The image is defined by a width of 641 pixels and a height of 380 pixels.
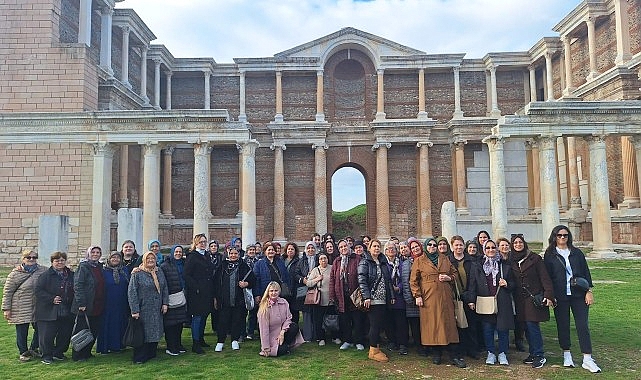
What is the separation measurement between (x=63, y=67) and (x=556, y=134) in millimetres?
23948

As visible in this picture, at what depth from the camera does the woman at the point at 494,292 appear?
25.1ft

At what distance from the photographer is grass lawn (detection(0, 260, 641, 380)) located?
23.6 ft

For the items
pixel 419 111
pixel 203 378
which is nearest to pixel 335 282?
pixel 203 378

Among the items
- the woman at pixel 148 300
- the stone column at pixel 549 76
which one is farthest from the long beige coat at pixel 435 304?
the stone column at pixel 549 76

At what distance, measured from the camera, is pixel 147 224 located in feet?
72.9

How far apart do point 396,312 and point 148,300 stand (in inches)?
167

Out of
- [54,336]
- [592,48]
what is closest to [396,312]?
[54,336]

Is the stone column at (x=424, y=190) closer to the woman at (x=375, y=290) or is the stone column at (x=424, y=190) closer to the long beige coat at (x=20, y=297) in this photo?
the woman at (x=375, y=290)

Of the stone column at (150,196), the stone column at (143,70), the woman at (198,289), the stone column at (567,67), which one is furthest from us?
the stone column at (143,70)

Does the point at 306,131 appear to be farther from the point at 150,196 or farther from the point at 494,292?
the point at 494,292

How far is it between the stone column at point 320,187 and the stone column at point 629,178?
656 inches

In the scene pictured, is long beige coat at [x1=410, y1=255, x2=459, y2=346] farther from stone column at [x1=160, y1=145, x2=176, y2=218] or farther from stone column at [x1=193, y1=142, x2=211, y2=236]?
stone column at [x1=160, y1=145, x2=176, y2=218]

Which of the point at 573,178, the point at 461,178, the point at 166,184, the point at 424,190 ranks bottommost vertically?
the point at 424,190

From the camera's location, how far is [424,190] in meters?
31.2
